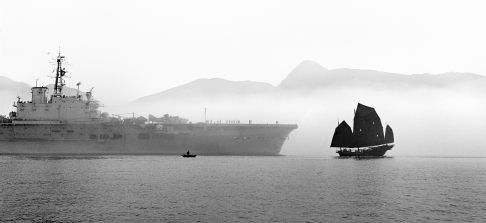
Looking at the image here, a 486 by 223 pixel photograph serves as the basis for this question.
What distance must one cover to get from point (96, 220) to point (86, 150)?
4699 cm

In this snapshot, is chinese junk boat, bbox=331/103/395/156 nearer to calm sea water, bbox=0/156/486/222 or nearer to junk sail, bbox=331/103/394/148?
junk sail, bbox=331/103/394/148

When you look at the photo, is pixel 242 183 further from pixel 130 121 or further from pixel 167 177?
pixel 130 121

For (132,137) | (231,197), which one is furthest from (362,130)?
(231,197)

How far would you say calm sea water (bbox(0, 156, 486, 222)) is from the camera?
2352 centimetres

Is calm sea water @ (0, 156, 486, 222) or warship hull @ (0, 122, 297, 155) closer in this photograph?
calm sea water @ (0, 156, 486, 222)

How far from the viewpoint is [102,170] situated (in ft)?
151

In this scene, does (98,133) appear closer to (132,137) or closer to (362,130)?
(132,137)

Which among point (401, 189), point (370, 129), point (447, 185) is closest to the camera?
point (401, 189)

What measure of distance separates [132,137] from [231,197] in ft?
131

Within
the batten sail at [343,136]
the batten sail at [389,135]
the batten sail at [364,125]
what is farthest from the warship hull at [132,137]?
the batten sail at [389,135]

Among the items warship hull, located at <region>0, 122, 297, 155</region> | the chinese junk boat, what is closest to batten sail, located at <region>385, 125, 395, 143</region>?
the chinese junk boat

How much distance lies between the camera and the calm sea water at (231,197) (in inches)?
926

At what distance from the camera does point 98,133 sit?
66188 millimetres

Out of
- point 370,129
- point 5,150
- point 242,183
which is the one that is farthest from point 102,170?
point 370,129
